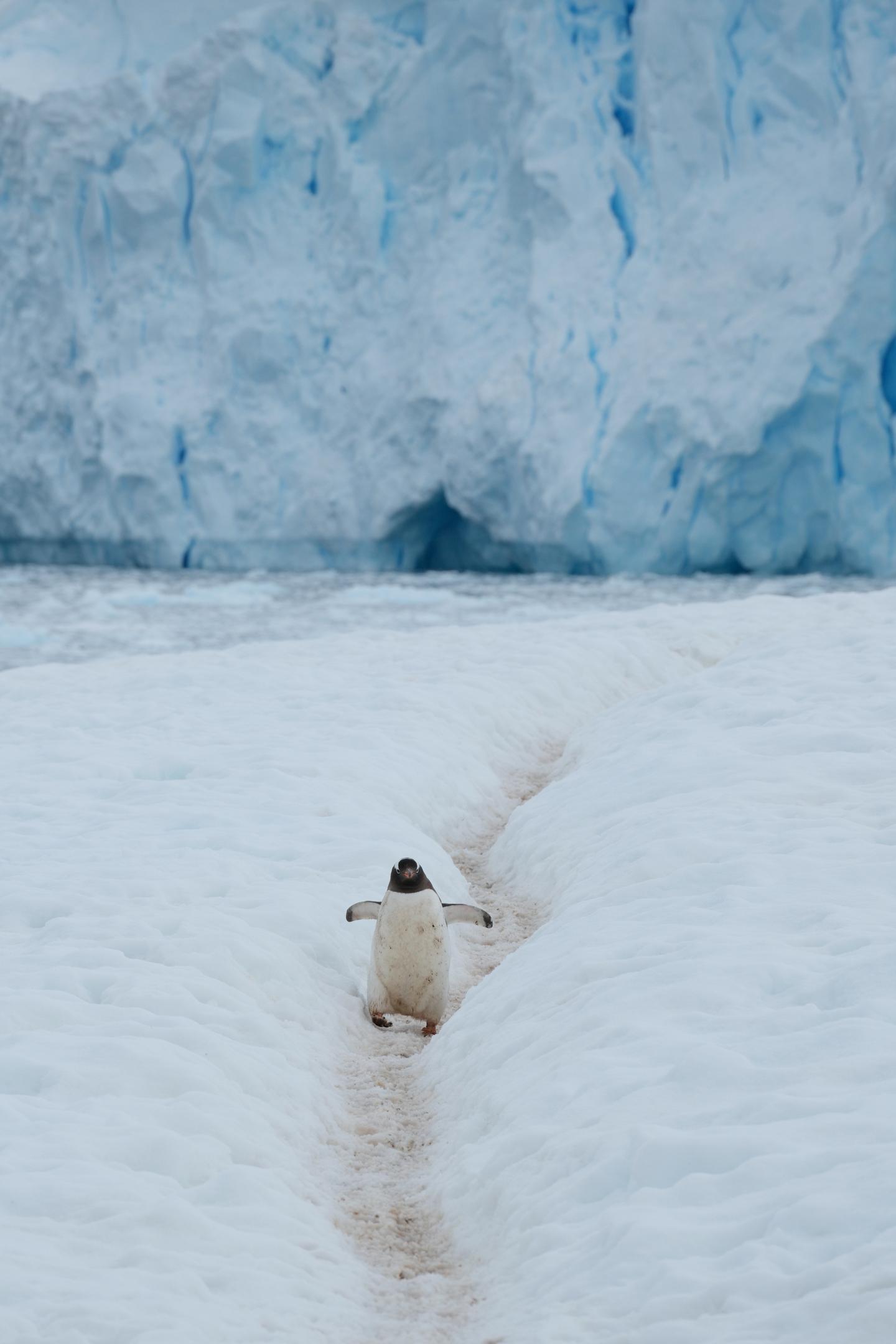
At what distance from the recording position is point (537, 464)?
17.7 metres

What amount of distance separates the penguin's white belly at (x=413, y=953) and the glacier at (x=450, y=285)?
43.6 feet

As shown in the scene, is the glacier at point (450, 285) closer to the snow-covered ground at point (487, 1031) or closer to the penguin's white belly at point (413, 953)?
the snow-covered ground at point (487, 1031)

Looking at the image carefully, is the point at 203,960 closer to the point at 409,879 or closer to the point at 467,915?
the point at 409,879

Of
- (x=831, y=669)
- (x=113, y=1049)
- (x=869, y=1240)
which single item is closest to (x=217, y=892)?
(x=113, y=1049)

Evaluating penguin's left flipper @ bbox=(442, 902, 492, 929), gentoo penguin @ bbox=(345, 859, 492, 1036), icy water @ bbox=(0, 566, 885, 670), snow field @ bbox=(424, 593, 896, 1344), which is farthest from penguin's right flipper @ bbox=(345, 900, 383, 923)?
icy water @ bbox=(0, 566, 885, 670)

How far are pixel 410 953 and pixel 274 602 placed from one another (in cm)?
1221

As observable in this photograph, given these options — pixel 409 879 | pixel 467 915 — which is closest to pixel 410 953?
pixel 409 879

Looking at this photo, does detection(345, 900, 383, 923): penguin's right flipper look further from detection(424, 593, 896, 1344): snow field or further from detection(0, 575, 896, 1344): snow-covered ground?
detection(424, 593, 896, 1344): snow field

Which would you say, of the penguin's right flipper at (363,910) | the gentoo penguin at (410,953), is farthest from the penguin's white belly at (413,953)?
the penguin's right flipper at (363,910)

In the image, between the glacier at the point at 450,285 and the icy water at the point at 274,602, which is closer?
the icy water at the point at 274,602

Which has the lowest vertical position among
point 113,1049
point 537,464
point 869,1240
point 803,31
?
point 537,464

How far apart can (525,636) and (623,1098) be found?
7653mm

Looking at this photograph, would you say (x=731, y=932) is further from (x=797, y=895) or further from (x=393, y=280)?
(x=393, y=280)

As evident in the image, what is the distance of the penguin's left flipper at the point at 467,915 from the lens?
14.5ft
